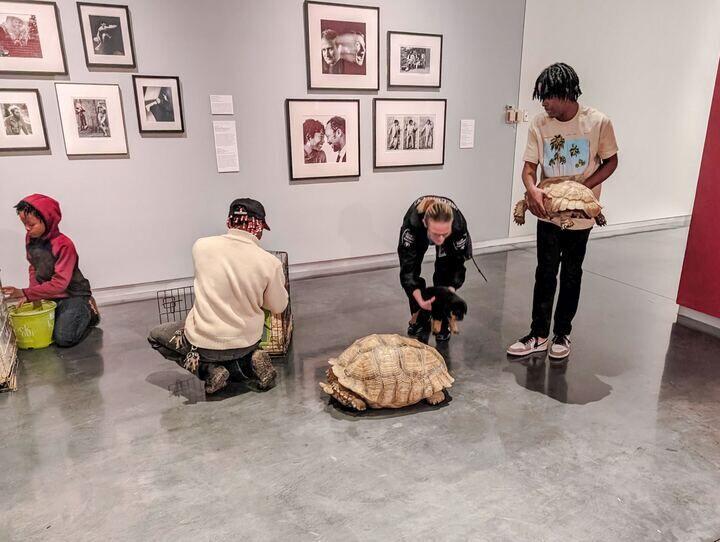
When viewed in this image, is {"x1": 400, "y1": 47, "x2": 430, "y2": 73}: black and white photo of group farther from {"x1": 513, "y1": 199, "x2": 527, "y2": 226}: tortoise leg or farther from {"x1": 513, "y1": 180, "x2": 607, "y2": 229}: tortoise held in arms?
{"x1": 513, "y1": 180, "x2": 607, "y2": 229}: tortoise held in arms

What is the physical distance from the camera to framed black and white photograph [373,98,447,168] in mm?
5484

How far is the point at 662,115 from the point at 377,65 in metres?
4.87

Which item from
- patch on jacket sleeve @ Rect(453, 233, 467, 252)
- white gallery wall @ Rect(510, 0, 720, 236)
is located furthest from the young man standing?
white gallery wall @ Rect(510, 0, 720, 236)

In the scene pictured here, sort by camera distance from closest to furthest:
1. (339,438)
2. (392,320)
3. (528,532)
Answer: (528,532), (339,438), (392,320)

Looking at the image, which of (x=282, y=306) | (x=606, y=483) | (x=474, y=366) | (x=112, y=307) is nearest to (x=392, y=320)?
(x=474, y=366)

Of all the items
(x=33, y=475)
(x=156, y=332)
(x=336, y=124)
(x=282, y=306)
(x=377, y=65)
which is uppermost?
(x=377, y=65)

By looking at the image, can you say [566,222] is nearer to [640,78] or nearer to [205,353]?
[205,353]

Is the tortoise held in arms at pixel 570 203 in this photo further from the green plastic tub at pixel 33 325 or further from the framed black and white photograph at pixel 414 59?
the green plastic tub at pixel 33 325

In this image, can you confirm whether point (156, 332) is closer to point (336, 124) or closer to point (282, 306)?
point (282, 306)

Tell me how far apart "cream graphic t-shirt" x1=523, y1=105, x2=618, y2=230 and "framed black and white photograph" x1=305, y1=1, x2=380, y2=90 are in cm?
261

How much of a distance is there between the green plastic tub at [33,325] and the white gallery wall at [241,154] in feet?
3.47

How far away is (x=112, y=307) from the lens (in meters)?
4.61

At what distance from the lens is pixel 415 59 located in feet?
17.9

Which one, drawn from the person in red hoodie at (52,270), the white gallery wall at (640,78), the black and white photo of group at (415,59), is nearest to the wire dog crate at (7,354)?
the person in red hoodie at (52,270)
